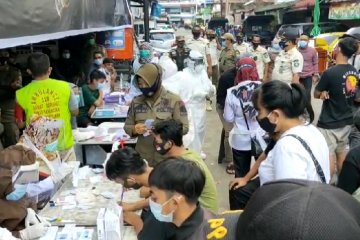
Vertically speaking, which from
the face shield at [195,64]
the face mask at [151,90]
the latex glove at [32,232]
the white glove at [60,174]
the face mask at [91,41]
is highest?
the face mask at [91,41]

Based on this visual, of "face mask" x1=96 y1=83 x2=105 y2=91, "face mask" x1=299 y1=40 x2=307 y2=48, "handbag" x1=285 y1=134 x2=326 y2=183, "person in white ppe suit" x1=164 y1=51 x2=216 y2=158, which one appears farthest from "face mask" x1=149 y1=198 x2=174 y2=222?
"face mask" x1=299 y1=40 x2=307 y2=48

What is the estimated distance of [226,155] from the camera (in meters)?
5.84

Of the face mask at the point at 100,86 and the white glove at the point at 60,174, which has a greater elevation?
the face mask at the point at 100,86

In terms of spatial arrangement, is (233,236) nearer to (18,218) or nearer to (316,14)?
(18,218)

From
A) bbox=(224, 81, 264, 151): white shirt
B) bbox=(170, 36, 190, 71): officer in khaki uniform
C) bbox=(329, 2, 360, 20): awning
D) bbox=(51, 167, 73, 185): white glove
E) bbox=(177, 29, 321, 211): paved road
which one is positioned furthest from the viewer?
bbox=(329, 2, 360, 20): awning

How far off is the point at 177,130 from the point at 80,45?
299 inches

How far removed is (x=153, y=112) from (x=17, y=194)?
142 centimetres

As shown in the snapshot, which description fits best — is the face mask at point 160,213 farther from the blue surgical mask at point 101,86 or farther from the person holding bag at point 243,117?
the blue surgical mask at point 101,86

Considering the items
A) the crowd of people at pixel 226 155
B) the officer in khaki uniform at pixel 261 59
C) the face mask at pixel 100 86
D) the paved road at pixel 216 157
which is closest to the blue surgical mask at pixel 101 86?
the face mask at pixel 100 86

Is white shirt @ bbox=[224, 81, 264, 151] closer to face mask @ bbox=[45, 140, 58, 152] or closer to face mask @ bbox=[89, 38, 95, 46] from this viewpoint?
face mask @ bbox=[45, 140, 58, 152]

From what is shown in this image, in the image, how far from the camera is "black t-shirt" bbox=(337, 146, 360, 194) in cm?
236

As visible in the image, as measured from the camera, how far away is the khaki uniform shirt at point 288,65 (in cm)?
716

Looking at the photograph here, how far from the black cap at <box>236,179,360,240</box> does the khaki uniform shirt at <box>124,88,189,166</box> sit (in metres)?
2.77

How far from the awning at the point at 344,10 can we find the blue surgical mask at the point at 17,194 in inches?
684
